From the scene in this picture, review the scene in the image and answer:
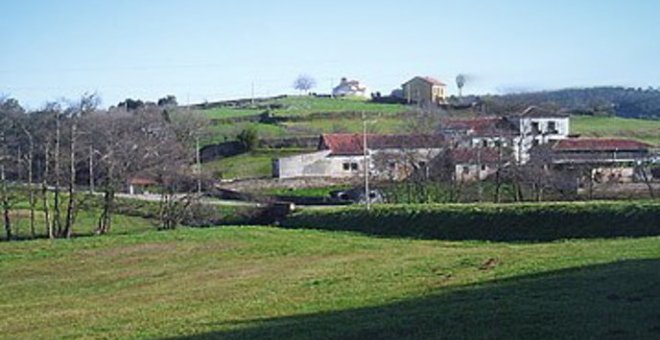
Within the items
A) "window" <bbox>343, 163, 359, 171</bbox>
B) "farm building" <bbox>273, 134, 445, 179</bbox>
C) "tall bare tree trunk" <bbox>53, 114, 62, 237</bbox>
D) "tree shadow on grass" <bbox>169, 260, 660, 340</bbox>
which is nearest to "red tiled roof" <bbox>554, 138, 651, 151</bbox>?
"farm building" <bbox>273, 134, 445, 179</bbox>

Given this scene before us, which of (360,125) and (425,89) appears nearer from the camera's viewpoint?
(360,125)

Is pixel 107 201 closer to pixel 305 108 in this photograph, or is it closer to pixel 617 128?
pixel 617 128

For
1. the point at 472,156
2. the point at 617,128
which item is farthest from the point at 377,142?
the point at 617,128

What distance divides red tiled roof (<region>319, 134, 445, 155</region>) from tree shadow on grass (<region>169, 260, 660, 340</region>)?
52628mm

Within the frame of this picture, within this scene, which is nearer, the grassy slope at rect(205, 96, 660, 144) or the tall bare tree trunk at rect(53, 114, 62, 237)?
the tall bare tree trunk at rect(53, 114, 62, 237)

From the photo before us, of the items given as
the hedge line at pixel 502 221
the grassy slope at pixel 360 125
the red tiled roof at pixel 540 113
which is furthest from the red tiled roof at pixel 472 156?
the grassy slope at pixel 360 125

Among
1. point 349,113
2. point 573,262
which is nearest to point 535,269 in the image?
point 573,262

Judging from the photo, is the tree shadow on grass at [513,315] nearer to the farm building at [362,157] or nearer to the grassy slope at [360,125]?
the farm building at [362,157]

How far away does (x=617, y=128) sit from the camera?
10481 centimetres

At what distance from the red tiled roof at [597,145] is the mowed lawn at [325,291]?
129 ft

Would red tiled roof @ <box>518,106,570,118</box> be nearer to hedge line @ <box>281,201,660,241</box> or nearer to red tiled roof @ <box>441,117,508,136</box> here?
red tiled roof @ <box>441,117,508,136</box>

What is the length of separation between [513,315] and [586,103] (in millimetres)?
128087

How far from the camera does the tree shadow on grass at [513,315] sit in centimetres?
1272

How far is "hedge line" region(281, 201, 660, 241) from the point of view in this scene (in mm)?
36531
